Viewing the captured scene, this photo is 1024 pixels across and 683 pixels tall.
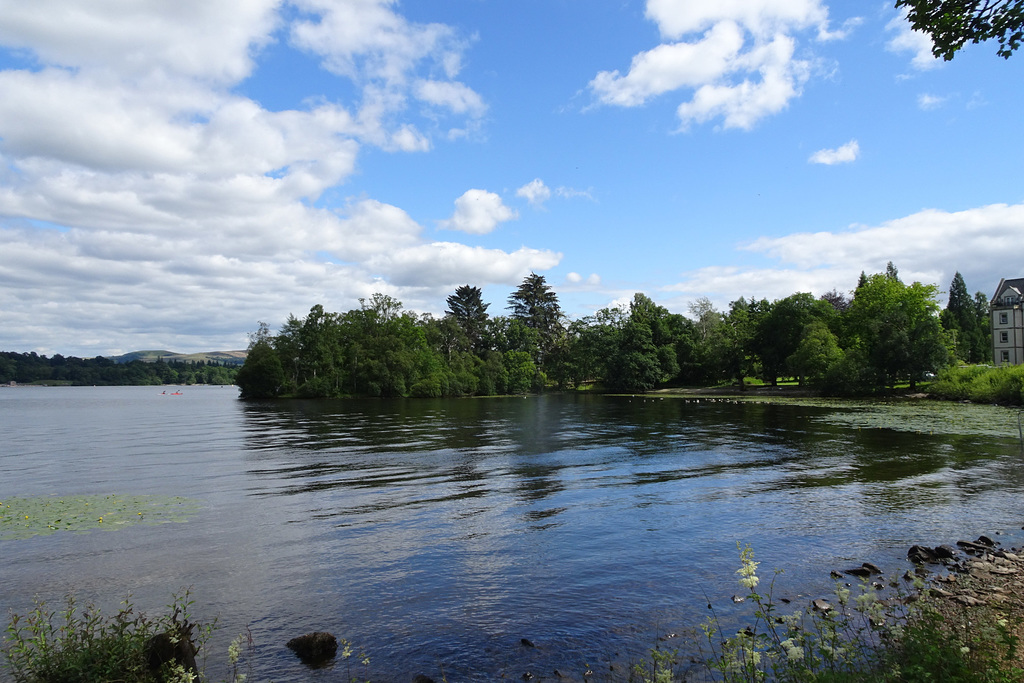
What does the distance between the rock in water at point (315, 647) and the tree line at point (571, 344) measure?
263ft

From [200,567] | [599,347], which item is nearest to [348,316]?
[599,347]

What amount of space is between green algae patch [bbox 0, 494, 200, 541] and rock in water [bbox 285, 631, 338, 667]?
11.0 m

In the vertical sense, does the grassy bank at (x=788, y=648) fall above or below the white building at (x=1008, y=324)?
below

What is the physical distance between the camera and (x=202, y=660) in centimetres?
919

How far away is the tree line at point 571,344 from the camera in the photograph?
287 ft

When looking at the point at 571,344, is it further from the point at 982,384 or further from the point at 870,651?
the point at 870,651

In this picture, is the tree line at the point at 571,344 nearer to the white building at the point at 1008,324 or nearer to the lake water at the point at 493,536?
the white building at the point at 1008,324

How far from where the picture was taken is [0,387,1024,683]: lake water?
10.4 meters

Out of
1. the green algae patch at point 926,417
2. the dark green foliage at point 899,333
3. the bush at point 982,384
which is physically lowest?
the green algae patch at point 926,417

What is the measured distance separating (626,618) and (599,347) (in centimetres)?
10996

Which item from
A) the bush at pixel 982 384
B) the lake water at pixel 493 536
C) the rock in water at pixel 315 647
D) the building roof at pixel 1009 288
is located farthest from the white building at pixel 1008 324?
the rock in water at pixel 315 647

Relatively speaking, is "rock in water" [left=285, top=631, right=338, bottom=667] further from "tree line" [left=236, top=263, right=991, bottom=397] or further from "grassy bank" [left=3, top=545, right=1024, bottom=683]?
"tree line" [left=236, top=263, right=991, bottom=397]

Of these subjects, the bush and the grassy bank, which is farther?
the bush

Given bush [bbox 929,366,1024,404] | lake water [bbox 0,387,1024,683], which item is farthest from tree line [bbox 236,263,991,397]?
lake water [bbox 0,387,1024,683]
